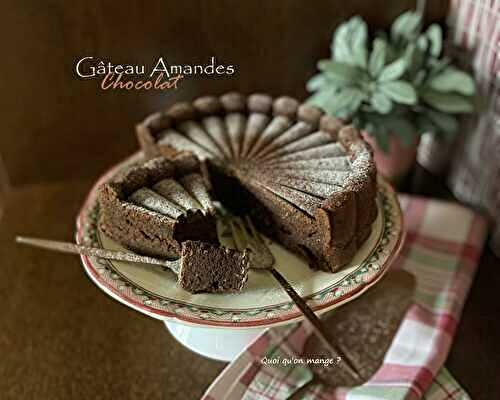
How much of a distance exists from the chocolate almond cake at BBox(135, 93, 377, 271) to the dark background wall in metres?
0.15

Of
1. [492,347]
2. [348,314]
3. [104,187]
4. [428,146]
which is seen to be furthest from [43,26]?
[492,347]

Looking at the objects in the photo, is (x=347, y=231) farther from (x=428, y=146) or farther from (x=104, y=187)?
(x=428, y=146)

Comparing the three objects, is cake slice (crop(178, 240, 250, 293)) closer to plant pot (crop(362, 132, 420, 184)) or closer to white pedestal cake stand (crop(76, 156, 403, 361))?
white pedestal cake stand (crop(76, 156, 403, 361))

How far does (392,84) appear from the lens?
52.4 inches

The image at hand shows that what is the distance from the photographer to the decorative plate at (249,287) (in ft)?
3.43

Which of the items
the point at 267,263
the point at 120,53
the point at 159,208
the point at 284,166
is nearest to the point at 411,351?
the point at 267,263

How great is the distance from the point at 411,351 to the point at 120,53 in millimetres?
930

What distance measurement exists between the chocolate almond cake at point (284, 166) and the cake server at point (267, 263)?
4 cm

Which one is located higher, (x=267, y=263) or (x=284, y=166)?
(x=284, y=166)

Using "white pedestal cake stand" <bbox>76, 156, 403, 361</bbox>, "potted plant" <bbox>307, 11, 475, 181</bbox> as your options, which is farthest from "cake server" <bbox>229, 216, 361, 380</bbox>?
"potted plant" <bbox>307, 11, 475, 181</bbox>

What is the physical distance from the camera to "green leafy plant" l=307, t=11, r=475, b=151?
1355 millimetres

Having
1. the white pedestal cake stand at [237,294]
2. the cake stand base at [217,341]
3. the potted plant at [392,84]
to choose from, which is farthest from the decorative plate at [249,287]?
the potted plant at [392,84]

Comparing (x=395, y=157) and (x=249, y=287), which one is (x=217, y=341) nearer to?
(x=249, y=287)

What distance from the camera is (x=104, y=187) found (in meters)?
1.15
